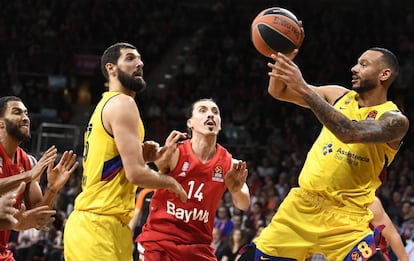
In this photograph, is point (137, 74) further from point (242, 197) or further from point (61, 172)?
point (242, 197)

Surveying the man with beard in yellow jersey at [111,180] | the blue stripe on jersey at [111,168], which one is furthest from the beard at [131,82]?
the blue stripe on jersey at [111,168]

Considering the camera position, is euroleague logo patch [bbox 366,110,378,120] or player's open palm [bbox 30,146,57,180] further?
euroleague logo patch [bbox 366,110,378,120]

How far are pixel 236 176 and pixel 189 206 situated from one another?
457 mm

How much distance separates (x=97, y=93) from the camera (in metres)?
18.2

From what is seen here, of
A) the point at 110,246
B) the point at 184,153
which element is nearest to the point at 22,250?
the point at 184,153

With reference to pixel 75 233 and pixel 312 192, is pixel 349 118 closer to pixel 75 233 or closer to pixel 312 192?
pixel 312 192

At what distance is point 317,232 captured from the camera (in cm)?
564

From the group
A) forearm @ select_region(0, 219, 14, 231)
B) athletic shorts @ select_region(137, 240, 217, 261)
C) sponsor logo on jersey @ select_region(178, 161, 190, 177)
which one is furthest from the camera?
sponsor logo on jersey @ select_region(178, 161, 190, 177)

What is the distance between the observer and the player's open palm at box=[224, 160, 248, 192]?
6082mm

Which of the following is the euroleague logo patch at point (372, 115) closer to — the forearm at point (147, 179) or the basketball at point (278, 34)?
the basketball at point (278, 34)

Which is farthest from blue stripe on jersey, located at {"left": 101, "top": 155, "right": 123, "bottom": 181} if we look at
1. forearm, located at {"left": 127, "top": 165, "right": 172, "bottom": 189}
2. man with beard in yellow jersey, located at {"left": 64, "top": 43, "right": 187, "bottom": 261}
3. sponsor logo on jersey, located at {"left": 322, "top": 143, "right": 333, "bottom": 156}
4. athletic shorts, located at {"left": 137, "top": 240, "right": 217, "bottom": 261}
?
sponsor logo on jersey, located at {"left": 322, "top": 143, "right": 333, "bottom": 156}

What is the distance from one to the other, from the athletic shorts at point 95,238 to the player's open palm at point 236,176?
3.90ft

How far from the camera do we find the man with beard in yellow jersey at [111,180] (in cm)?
510

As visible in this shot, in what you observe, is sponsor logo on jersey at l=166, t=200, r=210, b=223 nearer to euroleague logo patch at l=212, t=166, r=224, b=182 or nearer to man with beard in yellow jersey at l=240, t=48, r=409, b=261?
euroleague logo patch at l=212, t=166, r=224, b=182
